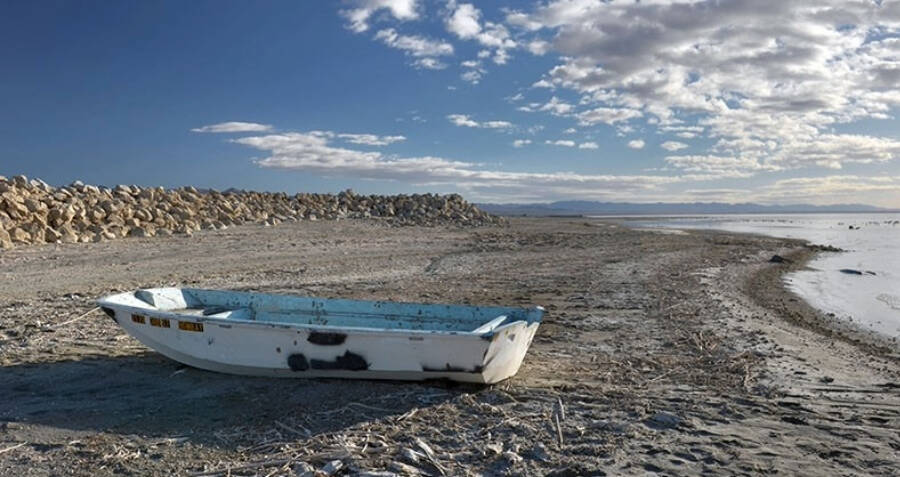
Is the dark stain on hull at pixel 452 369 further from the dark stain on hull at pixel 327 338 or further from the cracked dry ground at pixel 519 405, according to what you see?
the dark stain on hull at pixel 327 338

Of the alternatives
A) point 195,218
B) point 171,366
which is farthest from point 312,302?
point 195,218

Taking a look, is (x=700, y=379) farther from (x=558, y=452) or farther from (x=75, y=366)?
(x=75, y=366)

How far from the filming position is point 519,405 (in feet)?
18.0

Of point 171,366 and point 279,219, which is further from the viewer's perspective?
point 279,219

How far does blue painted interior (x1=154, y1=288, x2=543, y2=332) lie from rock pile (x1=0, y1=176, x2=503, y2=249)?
10.5 metres

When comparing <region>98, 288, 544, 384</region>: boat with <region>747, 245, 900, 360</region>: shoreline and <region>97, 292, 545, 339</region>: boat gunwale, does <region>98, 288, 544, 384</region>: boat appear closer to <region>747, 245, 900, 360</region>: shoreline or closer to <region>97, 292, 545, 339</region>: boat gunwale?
<region>97, 292, 545, 339</region>: boat gunwale

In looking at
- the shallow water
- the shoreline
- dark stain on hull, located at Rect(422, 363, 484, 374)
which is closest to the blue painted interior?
dark stain on hull, located at Rect(422, 363, 484, 374)

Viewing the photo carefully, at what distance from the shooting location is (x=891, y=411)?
18.1 ft

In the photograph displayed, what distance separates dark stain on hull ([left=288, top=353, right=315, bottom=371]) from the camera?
5.84 metres

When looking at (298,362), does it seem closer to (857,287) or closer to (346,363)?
(346,363)

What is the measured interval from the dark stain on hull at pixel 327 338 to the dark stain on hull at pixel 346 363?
0.45ft

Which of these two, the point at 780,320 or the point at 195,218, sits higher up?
the point at 195,218

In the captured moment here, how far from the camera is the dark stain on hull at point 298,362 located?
5844 mm

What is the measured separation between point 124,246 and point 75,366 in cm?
1112
